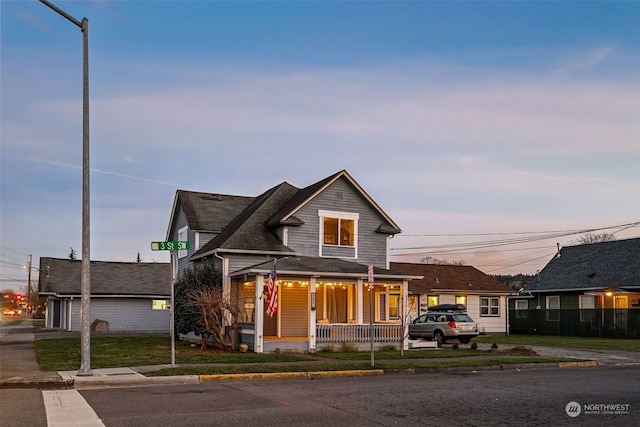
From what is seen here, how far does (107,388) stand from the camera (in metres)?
15.6

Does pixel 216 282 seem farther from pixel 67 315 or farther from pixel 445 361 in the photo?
pixel 67 315

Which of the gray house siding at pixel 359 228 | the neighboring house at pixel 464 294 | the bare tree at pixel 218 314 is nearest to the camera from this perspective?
the bare tree at pixel 218 314

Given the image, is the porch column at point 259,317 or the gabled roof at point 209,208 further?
the gabled roof at point 209,208

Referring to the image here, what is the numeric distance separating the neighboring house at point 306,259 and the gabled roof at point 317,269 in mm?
41

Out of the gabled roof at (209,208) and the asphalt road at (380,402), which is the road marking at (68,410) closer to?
the asphalt road at (380,402)

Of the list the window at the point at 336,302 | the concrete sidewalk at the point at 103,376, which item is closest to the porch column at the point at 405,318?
the window at the point at 336,302

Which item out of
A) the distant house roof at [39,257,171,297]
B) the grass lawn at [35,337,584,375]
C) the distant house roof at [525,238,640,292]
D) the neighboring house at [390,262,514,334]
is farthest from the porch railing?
the distant house roof at [39,257,171,297]

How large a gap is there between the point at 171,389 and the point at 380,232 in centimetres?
1846

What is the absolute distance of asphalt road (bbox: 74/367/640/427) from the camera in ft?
36.3

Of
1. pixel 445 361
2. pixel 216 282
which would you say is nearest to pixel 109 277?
pixel 216 282

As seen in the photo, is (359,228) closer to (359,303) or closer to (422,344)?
(359,303)

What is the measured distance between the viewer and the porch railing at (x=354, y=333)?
26734 mm

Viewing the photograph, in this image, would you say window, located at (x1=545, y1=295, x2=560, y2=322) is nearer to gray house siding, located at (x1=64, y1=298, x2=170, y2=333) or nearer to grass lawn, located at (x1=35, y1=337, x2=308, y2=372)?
gray house siding, located at (x1=64, y1=298, x2=170, y2=333)

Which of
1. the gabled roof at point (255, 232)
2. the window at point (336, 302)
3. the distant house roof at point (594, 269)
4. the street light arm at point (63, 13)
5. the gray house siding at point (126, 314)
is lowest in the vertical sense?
the gray house siding at point (126, 314)
